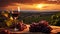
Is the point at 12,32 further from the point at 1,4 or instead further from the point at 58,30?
the point at 1,4

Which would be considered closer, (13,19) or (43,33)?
(43,33)

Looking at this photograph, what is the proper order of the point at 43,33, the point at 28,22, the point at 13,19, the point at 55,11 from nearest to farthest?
the point at 43,33 < the point at 13,19 < the point at 28,22 < the point at 55,11

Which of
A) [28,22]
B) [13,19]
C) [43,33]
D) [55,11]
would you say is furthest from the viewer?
[55,11]

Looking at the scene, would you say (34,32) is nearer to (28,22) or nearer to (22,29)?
(22,29)

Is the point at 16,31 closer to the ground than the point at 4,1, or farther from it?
closer to the ground

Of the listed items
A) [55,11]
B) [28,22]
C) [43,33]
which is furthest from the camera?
[55,11]

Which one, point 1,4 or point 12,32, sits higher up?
point 1,4

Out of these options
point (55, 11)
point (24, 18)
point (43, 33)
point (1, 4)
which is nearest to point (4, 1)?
point (1, 4)

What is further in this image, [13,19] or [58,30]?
[13,19]

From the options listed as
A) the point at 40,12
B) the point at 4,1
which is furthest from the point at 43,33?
the point at 4,1
